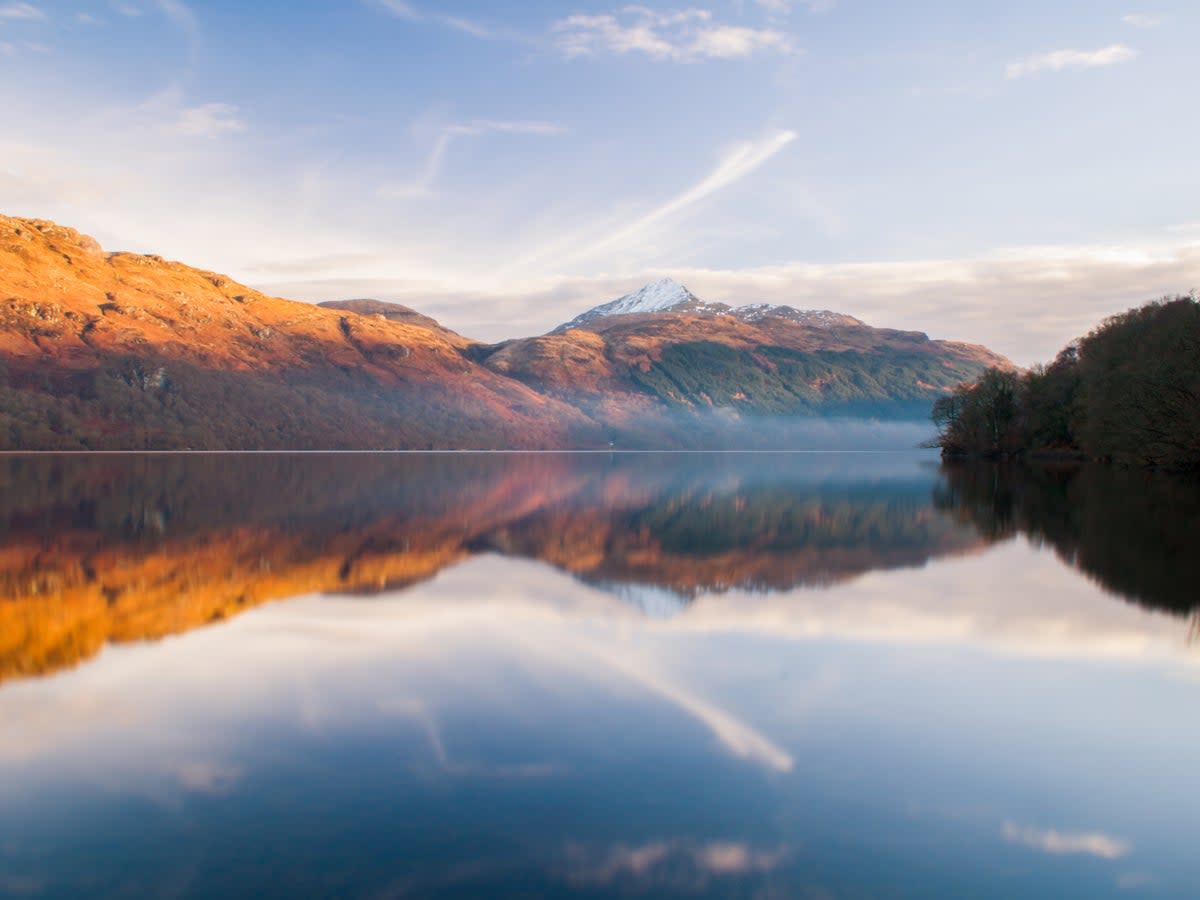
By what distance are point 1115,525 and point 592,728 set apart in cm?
2086

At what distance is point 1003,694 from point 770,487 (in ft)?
125

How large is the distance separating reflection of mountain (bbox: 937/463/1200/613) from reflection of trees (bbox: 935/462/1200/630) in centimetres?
1

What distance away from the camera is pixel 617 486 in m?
46.5

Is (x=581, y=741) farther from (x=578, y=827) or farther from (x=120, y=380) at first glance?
(x=120, y=380)

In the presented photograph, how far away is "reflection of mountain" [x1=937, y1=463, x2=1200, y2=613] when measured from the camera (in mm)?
13883

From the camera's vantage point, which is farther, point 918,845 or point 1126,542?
point 1126,542

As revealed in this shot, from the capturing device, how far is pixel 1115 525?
898 inches

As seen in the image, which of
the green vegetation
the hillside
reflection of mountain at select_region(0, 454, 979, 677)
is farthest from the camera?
the hillside

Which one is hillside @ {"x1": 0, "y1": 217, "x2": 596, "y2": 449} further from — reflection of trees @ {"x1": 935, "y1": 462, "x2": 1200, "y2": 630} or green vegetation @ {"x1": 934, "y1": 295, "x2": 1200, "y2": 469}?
reflection of trees @ {"x1": 935, "y1": 462, "x2": 1200, "y2": 630}

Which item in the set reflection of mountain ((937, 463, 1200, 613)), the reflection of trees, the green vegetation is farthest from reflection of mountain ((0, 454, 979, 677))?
the green vegetation

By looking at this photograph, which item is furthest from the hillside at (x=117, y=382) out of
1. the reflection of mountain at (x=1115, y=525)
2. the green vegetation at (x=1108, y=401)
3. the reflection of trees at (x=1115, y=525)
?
the reflection of trees at (x=1115, y=525)

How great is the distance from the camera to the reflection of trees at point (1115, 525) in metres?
13.9

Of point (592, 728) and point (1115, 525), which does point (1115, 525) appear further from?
point (592, 728)

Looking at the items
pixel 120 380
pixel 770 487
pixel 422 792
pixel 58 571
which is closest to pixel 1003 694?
pixel 422 792
